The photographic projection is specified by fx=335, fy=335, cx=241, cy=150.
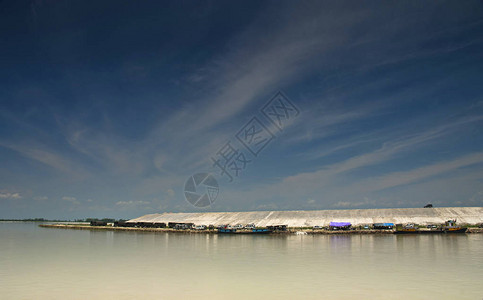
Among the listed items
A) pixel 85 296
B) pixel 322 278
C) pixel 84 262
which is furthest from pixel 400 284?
pixel 84 262

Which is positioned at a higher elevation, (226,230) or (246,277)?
(246,277)

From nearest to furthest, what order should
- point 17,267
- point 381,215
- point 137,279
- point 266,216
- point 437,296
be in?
1. point 437,296
2. point 137,279
3. point 17,267
4. point 381,215
5. point 266,216

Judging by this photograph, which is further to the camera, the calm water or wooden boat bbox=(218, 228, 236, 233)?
wooden boat bbox=(218, 228, 236, 233)

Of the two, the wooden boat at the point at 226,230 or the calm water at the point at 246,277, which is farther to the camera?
the wooden boat at the point at 226,230

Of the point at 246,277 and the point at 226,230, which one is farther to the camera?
the point at 226,230

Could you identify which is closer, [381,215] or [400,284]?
[400,284]

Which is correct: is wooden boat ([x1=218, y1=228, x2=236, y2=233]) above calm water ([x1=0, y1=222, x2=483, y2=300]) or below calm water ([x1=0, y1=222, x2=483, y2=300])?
below

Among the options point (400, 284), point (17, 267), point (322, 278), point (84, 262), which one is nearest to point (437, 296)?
point (400, 284)

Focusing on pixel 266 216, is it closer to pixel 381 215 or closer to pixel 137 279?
pixel 381 215

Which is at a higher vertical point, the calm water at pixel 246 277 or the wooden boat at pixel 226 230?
the calm water at pixel 246 277

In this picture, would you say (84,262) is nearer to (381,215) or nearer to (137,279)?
(137,279)

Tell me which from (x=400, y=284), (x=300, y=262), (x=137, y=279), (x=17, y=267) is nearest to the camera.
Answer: (x=400, y=284)

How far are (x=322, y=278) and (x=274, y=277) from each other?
2.31 m

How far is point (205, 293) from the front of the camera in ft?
43.9
